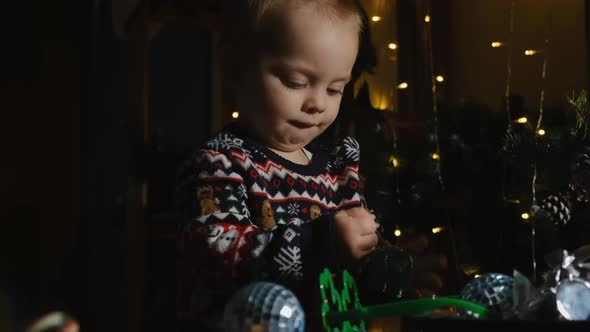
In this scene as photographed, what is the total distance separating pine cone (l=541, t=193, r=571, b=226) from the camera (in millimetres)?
1090

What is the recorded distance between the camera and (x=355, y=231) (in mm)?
→ 725

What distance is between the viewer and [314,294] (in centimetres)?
71

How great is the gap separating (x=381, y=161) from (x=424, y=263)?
47 cm

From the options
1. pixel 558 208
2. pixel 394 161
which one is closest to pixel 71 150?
pixel 394 161

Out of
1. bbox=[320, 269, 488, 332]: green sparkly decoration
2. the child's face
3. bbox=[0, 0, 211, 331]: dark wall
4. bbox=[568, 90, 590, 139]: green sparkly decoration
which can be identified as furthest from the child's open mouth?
bbox=[0, 0, 211, 331]: dark wall

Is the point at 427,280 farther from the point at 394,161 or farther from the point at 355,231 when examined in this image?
the point at 394,161

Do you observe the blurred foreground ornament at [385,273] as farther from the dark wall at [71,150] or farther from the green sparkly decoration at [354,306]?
the dark wall at [71,150]

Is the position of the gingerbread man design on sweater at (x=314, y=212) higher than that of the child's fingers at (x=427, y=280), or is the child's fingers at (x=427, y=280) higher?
the gingerbread man design on sweater at (x=314, y=212)

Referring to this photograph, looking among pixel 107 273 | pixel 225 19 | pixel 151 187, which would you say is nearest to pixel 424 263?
pixel 225 19

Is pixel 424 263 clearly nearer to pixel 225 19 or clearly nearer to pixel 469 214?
pixel 225 19

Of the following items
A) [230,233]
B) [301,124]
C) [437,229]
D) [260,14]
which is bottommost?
[437,229]

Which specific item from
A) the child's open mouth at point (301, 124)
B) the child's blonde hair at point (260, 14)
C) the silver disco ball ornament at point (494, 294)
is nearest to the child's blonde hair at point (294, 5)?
the child's blonde hair at point (260, 14)

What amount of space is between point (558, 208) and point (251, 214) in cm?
55

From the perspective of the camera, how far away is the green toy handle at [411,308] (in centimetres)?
58
